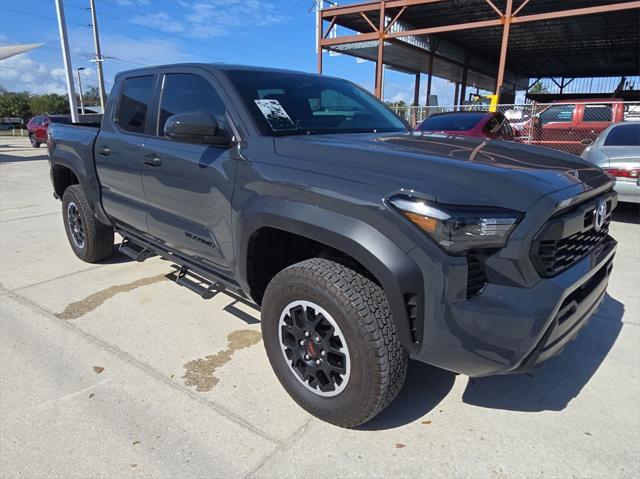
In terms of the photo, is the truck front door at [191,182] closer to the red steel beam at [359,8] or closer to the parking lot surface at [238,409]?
the parking lot surface at [238,409]

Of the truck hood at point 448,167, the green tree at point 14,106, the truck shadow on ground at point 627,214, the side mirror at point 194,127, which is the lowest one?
the truck shadow on ground at point 627,214

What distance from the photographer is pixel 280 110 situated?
112 inches

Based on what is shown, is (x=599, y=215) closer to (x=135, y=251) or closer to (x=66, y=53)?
(x=135, y=251)

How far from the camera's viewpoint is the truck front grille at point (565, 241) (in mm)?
1872

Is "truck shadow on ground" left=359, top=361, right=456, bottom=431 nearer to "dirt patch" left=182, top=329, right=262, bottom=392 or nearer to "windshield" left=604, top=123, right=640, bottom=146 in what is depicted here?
"dirt patch" left=182, top=329, right=262, bottom=392

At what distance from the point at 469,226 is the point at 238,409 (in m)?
1.60

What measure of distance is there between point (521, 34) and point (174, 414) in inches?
1009

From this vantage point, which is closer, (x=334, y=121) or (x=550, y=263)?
(x=550, y=263)

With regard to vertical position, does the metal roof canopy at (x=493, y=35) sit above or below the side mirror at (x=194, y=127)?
above

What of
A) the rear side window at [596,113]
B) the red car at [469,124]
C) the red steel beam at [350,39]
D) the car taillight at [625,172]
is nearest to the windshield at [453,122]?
the red car at [469,124]

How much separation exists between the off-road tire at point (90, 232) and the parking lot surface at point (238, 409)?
2.89 feet

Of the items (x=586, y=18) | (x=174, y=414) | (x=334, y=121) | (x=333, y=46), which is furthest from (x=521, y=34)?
(x=174, y=414)

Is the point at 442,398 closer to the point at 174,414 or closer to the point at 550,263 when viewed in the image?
the point at 550,263

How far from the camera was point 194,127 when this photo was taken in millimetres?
2527
